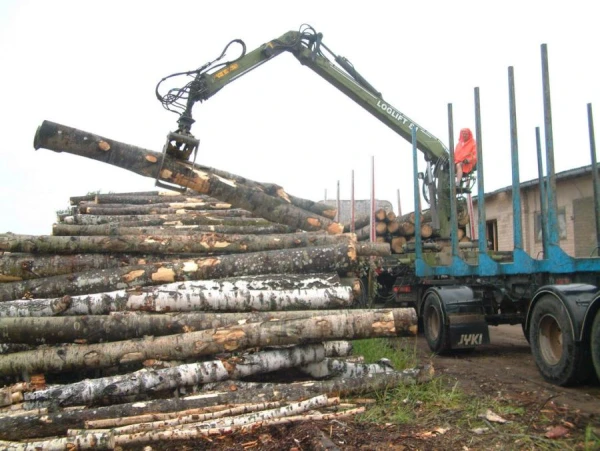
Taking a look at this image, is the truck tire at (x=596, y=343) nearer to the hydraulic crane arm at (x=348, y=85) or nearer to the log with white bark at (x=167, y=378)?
the log with white bark at (x=167, y=378)

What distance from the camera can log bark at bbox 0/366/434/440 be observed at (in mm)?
3848

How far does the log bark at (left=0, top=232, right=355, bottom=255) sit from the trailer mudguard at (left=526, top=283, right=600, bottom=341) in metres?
2.25

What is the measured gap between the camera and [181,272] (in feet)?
18.2

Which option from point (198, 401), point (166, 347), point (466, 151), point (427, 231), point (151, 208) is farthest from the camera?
point (427, 231)

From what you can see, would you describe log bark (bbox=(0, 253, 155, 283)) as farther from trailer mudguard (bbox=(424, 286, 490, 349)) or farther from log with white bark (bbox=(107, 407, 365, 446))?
trailer mudguard (bbox=(424, 286, 490, 349))

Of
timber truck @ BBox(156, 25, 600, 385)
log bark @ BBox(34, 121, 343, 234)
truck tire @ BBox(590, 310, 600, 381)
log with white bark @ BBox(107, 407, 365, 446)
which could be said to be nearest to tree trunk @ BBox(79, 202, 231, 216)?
timber truck @ BBox(156, 25, 600, 385)

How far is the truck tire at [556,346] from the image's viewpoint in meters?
5.51

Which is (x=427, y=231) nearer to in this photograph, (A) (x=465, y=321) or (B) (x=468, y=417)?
(A) (x=465, y=321)

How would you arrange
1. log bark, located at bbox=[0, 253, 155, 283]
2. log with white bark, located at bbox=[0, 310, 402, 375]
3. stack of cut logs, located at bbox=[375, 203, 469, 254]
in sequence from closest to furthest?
log with white bark, located at bbox=[0, 310, 402, 375] < log bark, located at bbox=[0, 253, 155, 283] < stack of cut logs, located at bbox=[375, 203, 469, 254]

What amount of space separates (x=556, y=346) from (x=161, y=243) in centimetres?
442

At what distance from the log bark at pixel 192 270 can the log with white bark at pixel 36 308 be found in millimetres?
346

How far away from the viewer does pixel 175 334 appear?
490 cm

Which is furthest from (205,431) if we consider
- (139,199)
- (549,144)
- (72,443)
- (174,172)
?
(139,199)

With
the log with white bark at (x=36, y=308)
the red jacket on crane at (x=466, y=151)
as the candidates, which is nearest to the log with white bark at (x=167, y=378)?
the log with white bark at (x=36, y=308)
